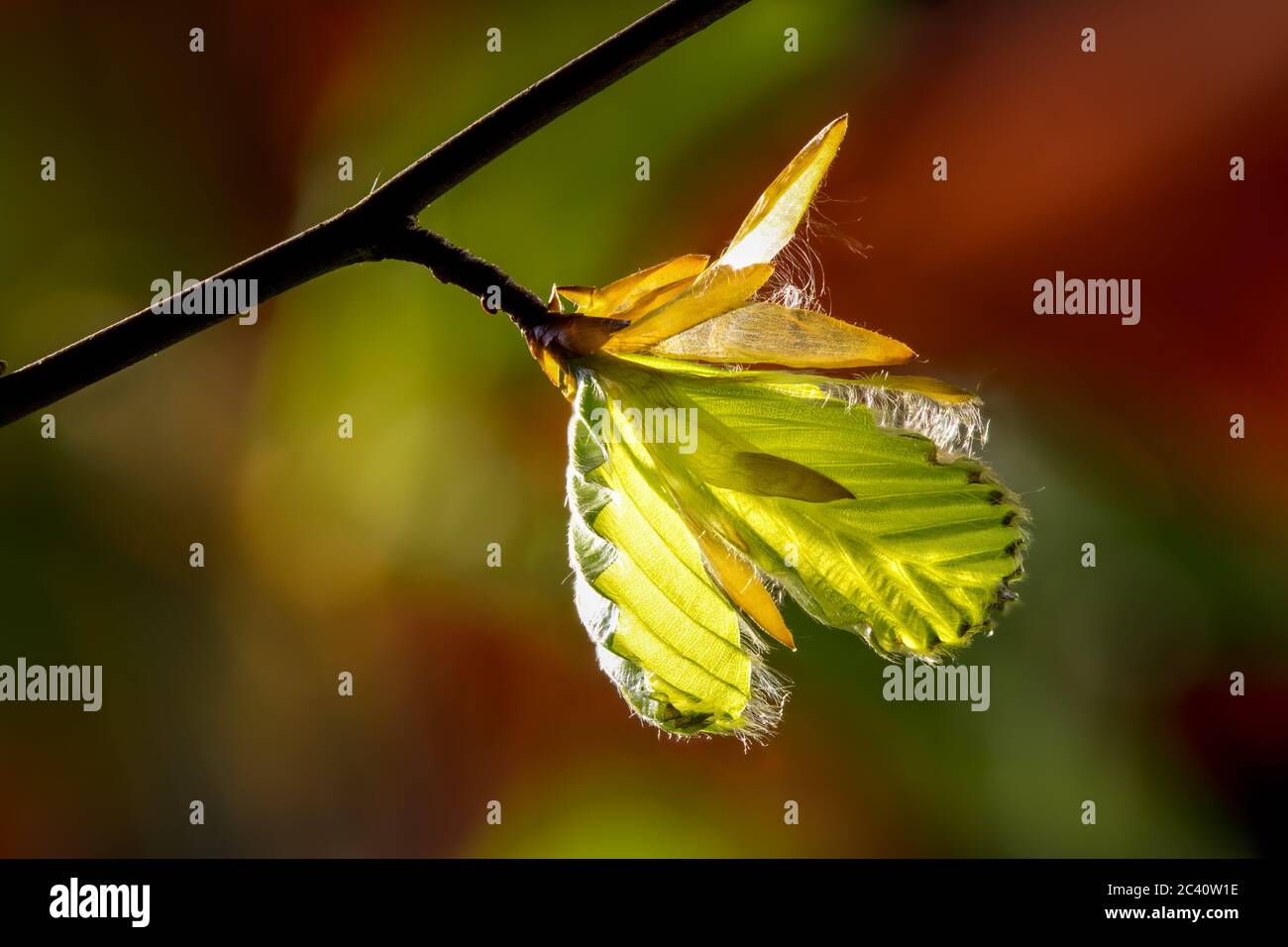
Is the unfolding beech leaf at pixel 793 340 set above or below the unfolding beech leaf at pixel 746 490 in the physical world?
above

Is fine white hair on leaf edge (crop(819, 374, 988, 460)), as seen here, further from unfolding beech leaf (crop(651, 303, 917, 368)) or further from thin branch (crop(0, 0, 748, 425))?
thin branch (crop(0, 0, 748, 425))

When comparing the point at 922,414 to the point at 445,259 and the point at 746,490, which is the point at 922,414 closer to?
the point at 746,490

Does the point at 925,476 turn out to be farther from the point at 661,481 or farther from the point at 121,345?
the point at 121,345

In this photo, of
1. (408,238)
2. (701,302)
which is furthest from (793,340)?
(408,238)

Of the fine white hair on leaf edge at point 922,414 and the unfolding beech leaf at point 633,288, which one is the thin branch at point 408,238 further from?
the fine white hair on leaf edge at point 922,414

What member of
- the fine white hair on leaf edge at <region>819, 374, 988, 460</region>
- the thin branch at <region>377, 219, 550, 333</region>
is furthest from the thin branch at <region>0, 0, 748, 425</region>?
the fine white hair on leaf edge at <region>819, 374, 988, 460</region>

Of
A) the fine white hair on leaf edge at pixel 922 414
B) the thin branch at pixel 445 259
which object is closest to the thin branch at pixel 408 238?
the thin branch at pixel 445 259
